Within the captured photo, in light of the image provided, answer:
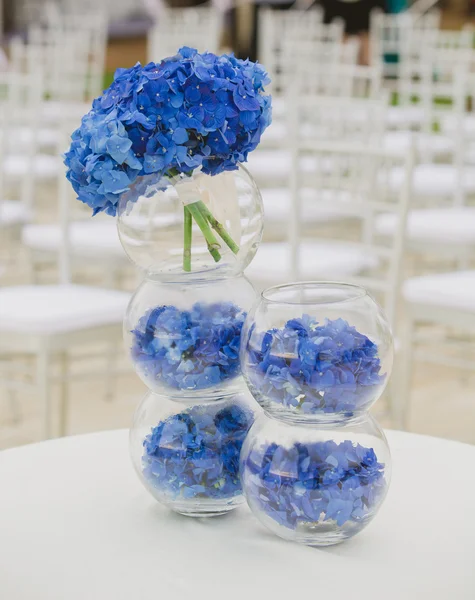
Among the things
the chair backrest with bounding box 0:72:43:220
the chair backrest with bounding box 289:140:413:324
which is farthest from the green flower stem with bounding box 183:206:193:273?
the chair backrest with bounding box 0:72:43:220

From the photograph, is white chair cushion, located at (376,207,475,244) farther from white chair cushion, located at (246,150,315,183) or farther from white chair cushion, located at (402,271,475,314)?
white chair cushion, located at (246,150,315,183)

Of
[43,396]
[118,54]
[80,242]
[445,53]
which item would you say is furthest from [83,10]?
[43,396]

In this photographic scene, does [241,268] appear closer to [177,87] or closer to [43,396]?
[177,87]

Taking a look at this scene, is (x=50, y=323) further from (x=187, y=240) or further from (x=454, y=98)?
(x=454, y=98)

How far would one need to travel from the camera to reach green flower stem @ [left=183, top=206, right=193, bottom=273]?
1.07 m

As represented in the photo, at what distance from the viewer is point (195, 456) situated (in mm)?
1060

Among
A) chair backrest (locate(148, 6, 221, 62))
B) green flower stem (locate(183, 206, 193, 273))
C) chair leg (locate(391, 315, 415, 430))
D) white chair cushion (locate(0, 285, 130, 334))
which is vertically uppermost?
chair backrest (locate(148, 6, 221, 62))

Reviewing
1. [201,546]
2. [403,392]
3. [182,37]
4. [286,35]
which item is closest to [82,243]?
[403,392]

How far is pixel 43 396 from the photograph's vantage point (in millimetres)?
2227

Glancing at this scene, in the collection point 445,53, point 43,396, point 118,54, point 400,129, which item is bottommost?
point 43,396

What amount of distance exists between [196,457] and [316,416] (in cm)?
15

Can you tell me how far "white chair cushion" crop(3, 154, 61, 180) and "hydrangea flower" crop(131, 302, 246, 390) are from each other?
2.89 meters

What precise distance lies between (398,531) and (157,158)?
430 millimetres

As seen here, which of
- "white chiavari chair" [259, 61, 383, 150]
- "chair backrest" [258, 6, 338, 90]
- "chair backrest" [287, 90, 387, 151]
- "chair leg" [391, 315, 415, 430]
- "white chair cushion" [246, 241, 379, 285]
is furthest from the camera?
"chair backrest" [258, 6, 338, 90]
